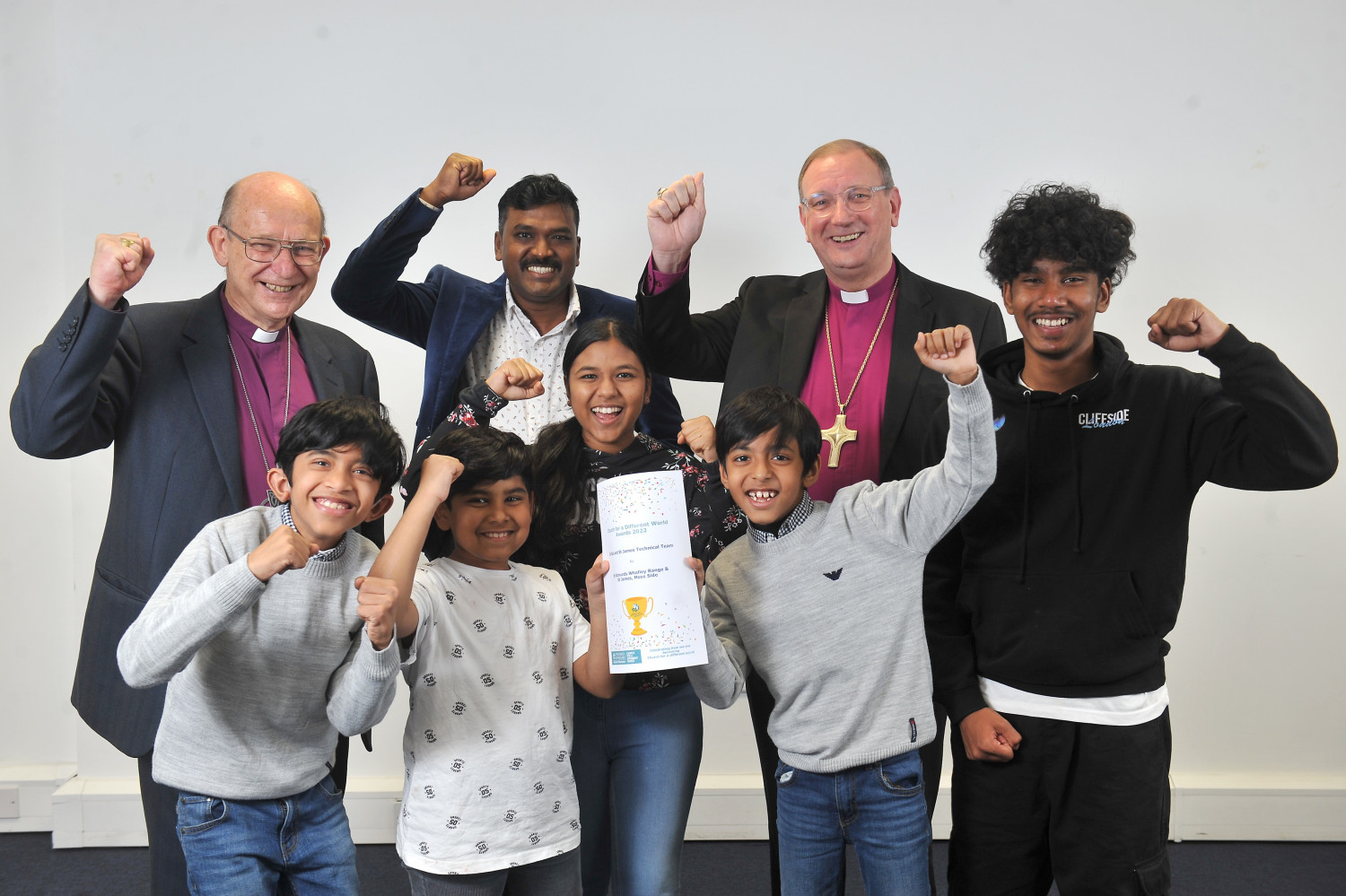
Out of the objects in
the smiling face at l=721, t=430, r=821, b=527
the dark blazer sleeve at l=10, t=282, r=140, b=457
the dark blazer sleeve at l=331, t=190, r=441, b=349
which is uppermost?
the dark blazer sleeve at l=331, t=190, r=441, b=349

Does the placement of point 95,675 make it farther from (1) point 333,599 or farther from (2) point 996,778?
(2) point 996,778

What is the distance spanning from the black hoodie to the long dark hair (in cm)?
94

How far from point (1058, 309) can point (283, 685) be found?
6.08 feet

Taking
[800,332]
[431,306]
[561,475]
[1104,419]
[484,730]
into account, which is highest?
[431,306]

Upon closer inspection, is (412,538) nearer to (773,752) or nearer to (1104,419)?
(773,752)

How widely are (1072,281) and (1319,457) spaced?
0.62 meters

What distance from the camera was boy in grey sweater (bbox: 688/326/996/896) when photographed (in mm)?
2113

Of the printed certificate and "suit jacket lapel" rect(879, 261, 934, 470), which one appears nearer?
the printed certificate

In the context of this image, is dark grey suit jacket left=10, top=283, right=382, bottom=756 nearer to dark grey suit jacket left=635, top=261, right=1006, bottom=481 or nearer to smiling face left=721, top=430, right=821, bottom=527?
dark grey suit jacket left=635, top=261, right=1006, bottom=481

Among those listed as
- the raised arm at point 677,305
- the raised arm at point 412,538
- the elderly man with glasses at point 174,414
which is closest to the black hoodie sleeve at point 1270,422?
the raised arm at point 677,305

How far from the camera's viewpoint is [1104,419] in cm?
224

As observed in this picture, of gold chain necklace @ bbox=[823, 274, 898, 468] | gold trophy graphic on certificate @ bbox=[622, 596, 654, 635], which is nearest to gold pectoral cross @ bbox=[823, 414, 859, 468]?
gold chain necklace @ bbox=[823, 274, 898, 468]

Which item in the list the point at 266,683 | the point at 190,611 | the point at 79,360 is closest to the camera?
the point at 190,611

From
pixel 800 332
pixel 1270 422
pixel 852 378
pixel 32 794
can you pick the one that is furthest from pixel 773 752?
pixel 32 794
